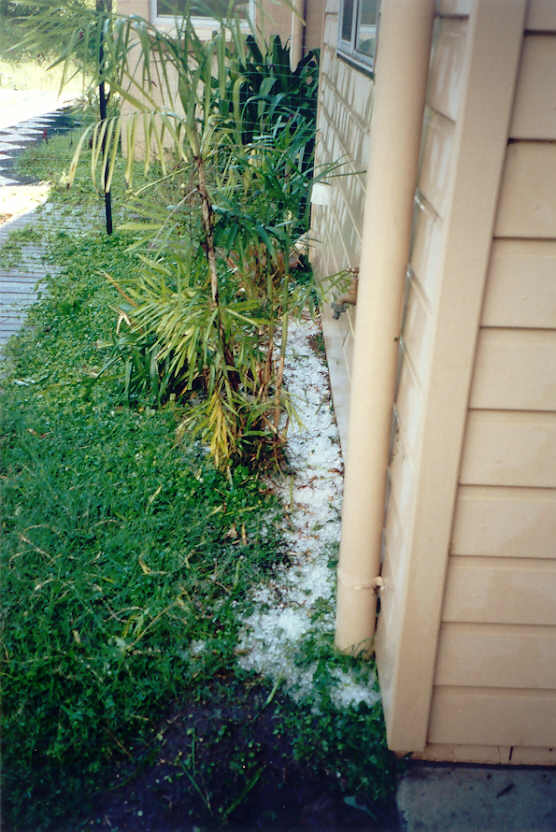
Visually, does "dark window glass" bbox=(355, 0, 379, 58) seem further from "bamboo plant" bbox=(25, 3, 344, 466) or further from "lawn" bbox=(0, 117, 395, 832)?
"lawn" bbox=(0, 117, 395, 832)

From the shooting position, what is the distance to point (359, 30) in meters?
3.17

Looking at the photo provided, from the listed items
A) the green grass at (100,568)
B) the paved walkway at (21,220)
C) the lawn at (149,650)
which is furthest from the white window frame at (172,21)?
the lawn at (149,650)

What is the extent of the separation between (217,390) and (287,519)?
0.54 meters

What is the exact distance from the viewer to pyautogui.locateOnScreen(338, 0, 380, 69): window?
9.15 feet

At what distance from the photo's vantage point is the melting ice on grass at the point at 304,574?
2.02m

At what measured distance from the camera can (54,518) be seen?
8.48ft

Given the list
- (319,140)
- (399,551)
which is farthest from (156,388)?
(319,140)

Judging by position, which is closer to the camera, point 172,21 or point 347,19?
point 347,19

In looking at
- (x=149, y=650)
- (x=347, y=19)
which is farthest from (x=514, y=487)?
(x=347, y=19)

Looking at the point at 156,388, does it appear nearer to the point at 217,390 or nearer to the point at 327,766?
the point at 217,390

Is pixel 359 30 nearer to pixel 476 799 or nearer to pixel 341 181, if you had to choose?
pixel 341 181

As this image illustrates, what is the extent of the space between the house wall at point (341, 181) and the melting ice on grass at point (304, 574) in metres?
0.13

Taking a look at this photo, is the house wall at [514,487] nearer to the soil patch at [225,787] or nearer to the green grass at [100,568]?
the soil patch at [225,787]

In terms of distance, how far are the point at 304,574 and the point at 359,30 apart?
2.34m
